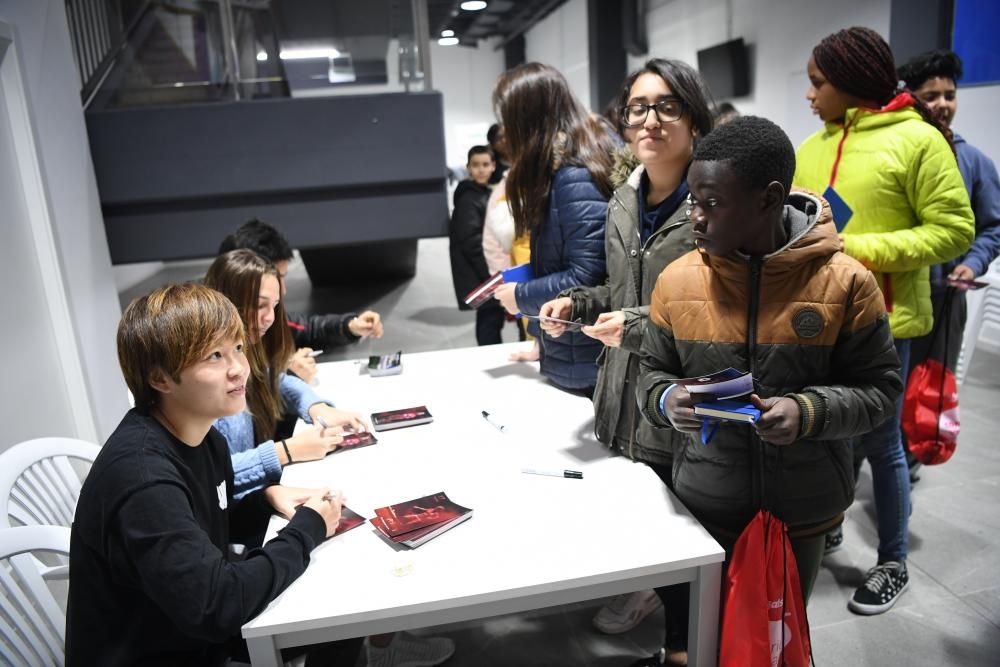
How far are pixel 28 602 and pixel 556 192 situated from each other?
1.59 meters

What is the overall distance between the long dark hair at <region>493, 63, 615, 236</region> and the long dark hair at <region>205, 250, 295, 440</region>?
793 mm

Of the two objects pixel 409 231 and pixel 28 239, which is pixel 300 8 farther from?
pixel 28 239

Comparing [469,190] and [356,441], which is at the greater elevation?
[469,190]

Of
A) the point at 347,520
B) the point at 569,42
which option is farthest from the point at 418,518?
the point at 569,42

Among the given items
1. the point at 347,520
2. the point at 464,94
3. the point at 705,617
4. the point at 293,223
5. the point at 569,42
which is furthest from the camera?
the point at 464,94

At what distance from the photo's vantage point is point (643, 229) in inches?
66.6

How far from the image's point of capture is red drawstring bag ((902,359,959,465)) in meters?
2.18

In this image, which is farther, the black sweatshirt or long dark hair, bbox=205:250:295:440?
long dark hair, bbox=205:250:295:440

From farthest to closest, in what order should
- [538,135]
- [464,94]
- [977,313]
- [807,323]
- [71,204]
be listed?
1. [464,94]
2. [977,313]
3. [71,204]
4. [538,135]
5. [807,323]

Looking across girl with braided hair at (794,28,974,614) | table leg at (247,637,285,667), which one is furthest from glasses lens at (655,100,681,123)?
table leg at (247,637,285,667)

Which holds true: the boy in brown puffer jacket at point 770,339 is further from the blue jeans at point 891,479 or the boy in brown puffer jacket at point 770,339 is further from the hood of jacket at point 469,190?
the hood of jacket at point 469,190

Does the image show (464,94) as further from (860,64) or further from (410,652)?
(410,652)

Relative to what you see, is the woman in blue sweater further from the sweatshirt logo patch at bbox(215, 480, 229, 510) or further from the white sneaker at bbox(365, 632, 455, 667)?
the white sneaker at bbox(365, 632, 455, 667)

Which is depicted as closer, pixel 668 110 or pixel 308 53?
pixel 668 110
